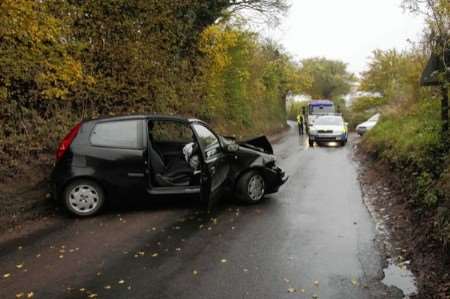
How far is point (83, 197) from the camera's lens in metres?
6.96

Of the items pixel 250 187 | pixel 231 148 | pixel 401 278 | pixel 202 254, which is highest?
pixel 231 148

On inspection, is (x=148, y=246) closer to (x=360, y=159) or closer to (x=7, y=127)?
(x=7, y=127)

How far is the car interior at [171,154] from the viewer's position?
294 inches

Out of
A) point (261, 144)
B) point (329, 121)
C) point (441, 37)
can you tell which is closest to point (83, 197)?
point (261, 144)

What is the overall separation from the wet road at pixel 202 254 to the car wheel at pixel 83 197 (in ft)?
0.64

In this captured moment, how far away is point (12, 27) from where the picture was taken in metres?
7.11

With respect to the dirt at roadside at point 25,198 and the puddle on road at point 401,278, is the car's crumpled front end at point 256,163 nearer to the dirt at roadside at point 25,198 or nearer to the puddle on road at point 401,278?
the dirt at roadside at point 25,198

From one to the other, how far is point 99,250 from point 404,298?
3676 mm

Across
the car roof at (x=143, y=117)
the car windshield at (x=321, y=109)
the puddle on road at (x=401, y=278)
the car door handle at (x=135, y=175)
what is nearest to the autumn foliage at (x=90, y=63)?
the car roof at (x=143, y=117)

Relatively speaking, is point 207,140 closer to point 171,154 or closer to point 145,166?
point 171,154

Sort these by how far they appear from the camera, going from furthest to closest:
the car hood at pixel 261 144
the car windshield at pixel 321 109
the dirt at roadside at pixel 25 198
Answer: the car windshield at pixel 321 109 < the car hood at pixel 261 144 < the dirt at roadside at pixel 25 198

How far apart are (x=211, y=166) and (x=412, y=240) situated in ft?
10.1

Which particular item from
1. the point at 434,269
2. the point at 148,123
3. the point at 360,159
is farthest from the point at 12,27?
the point at 360,159

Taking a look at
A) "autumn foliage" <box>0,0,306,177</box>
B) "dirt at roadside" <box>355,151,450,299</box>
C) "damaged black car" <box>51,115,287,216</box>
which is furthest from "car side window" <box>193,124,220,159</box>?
"autumn foliage" <box>0,0,306,177</box>
